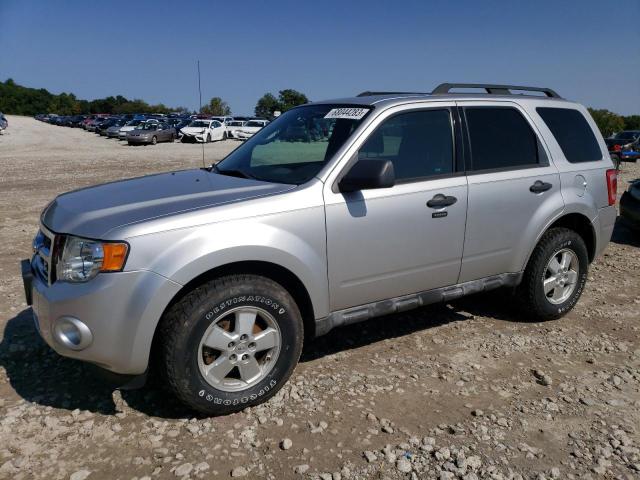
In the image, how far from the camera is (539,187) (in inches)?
172

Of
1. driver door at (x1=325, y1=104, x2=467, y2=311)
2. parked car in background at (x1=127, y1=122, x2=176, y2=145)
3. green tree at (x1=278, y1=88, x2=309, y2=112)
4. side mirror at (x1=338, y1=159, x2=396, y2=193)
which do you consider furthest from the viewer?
green tree at (x1=278, y1=88, x2=309, y2=112)

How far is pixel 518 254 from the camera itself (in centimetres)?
438

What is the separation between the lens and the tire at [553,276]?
455cm

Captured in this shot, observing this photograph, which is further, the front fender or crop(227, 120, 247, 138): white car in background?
crop(227, 120, 247, 138): white car in background

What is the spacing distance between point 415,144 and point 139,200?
1913 millimetres

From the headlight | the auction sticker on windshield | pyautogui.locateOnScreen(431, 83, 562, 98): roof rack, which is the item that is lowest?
the headlight

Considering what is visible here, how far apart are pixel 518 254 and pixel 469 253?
55 cm

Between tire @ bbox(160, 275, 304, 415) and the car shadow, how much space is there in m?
0.29

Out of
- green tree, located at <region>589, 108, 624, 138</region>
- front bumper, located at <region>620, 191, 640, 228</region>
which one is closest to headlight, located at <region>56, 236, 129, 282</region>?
front bumper, located at <region>620, 191, 640, 228</region>

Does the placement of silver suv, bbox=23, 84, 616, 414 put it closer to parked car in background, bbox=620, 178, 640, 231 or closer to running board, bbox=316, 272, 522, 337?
running board, bbox=316, 272, 522, 337

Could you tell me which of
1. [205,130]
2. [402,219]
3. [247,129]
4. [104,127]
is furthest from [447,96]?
[104,127]

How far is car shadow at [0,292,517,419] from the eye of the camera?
338 cm

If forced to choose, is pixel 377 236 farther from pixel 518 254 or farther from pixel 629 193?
pixel 629 193

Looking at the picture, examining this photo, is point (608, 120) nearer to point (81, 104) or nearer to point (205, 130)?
point (205, 130)
